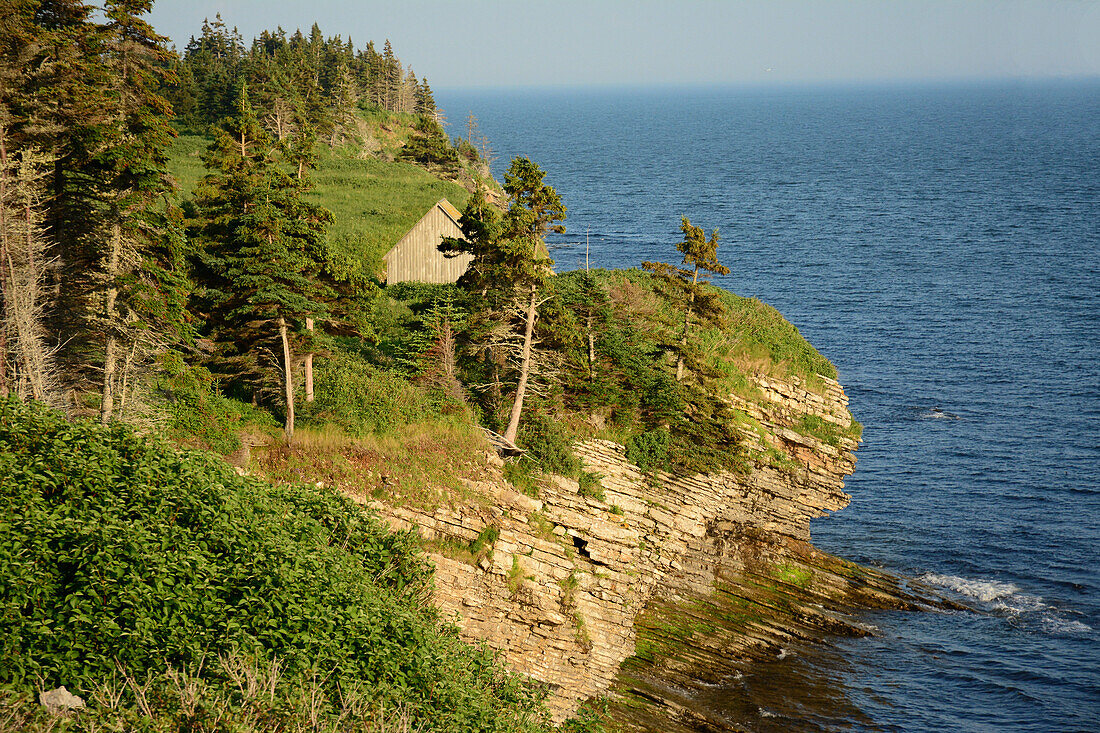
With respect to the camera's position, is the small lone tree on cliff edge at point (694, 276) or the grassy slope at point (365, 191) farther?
the grassy slope at point (365, 191)

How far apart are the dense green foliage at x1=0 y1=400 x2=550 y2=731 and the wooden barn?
107 feet

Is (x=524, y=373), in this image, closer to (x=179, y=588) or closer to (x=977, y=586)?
(x=179, y=588)

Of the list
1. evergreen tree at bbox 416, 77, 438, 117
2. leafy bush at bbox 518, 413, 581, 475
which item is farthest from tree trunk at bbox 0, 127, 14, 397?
evergreen tree at bbox 416, 77, 438, 117

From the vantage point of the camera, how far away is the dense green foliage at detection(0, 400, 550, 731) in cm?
1421

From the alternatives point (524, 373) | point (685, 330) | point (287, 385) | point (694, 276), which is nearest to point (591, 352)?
point (685, 330)

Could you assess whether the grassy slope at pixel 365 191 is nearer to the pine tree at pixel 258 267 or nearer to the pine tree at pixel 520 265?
the pine tree at pixel 258 267

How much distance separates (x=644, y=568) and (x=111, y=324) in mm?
21404

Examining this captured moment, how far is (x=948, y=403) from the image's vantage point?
180 ft

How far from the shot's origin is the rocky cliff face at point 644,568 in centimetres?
2747

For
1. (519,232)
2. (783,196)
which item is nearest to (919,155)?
(783,196)

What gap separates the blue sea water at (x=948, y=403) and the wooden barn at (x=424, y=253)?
16.0 m

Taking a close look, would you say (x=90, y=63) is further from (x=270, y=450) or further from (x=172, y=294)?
(x=270, y=450)

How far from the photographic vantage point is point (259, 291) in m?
28.3

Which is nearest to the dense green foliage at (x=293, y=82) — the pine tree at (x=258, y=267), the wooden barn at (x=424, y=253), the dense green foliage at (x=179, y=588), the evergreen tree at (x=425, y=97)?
the evergreen tree at (x=425, y=97)
